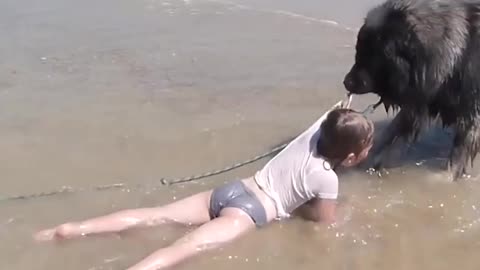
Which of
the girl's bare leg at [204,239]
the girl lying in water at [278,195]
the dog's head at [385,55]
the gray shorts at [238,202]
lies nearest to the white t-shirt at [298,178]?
the girl lying in water at [278,195]

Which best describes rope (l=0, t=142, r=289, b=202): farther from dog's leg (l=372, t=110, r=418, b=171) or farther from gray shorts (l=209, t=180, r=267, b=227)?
dog's leg (l=372, t=110, r=418, b=171)

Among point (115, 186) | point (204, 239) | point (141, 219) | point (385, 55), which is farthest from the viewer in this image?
point (385, 55)

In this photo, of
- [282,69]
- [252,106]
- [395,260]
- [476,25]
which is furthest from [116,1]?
[395,260]

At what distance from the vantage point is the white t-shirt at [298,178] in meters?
4.59

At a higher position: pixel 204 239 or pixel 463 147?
pixel 463 147

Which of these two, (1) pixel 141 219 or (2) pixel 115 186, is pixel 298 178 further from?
(2) pixel 115 186

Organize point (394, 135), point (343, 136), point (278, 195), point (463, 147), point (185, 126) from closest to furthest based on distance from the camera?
point (343, 136) < point (278, 195) < point (463, 147) < point (394, 135) < point (185, 126)

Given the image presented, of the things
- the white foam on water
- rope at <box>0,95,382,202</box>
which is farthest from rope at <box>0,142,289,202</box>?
the white foam on water

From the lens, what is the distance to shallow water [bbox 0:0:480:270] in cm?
435

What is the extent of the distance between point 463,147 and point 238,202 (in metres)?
1.76

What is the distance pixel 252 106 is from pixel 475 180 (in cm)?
193

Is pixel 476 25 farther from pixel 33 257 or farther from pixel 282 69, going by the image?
pixel 33 257

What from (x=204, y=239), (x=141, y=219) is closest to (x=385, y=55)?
(x=204, y=239)

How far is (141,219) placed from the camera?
4426 millimetres
